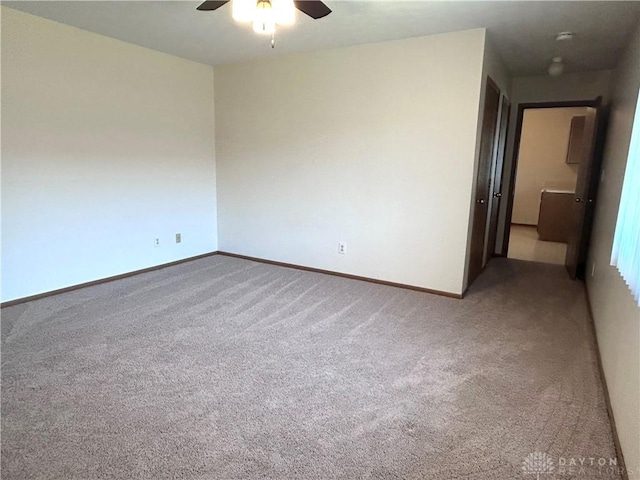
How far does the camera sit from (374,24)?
313cm

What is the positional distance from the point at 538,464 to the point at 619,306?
107 centimetres

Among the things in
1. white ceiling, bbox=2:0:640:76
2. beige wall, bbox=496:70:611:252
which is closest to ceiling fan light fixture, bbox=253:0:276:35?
white ceiling, bbox=2:0:640:76

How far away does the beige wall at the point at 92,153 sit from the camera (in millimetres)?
3180

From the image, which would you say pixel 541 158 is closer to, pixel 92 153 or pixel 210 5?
pixel 210 5

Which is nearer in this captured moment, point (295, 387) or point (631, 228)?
point (631, 228)

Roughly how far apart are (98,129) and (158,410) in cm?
295

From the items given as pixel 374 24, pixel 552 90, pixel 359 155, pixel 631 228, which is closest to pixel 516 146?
pixel 552 90

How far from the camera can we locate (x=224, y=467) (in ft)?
5.22

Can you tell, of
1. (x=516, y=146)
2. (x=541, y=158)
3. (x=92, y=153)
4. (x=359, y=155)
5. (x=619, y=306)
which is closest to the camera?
(x=619, y=306)

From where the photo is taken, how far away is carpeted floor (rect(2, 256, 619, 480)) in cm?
164

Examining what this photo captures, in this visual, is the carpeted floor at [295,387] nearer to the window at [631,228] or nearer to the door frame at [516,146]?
the window at [631,228]

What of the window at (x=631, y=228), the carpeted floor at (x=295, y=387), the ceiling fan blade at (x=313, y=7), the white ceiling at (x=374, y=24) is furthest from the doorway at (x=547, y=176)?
the ceiling fan blade at (x=313, y=7)

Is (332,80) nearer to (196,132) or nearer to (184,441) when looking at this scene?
(196,132)

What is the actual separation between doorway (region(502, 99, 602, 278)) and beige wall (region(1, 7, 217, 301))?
437 centimetres
